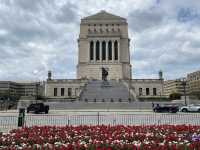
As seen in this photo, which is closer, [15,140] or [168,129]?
[15,140]

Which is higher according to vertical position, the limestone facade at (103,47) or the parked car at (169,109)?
the limestone facade at (103,47)

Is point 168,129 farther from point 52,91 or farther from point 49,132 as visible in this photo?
point 52,91

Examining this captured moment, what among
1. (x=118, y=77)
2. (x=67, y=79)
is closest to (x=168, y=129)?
(x=67, y=79)

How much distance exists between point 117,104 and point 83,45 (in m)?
48.0

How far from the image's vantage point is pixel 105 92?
218 ft

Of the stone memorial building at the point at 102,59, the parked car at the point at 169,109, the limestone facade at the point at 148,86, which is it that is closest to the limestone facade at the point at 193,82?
the stone memorial building at the point at 102,59

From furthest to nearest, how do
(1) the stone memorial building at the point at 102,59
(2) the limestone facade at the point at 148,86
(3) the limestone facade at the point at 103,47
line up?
(3) the limestone facade at the point at 103,47
(1) the stone memorial building at the point at 102,59
(2) the limestone facade at the point at 148,86

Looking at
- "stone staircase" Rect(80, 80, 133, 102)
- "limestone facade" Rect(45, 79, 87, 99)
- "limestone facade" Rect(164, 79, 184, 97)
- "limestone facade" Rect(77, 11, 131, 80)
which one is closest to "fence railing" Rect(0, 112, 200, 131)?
"stone staircase" Rect(80, 80, 133, 102)

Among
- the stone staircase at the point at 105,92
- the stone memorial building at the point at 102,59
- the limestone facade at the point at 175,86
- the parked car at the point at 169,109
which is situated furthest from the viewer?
the limestone facade at the point at 175,86

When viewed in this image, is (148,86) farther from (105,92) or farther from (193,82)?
(193,82)

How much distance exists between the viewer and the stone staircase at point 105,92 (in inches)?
2448

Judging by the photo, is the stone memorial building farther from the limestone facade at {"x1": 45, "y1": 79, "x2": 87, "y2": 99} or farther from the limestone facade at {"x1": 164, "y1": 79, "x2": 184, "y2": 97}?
the limestone facade at {"x1": 164, "y1": 79, "x2": 184, "y2": 97}

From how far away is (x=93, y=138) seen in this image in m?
12.6

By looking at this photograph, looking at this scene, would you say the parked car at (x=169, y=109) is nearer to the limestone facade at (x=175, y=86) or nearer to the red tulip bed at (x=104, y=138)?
the red tulip bed at (x=104, y=138)
